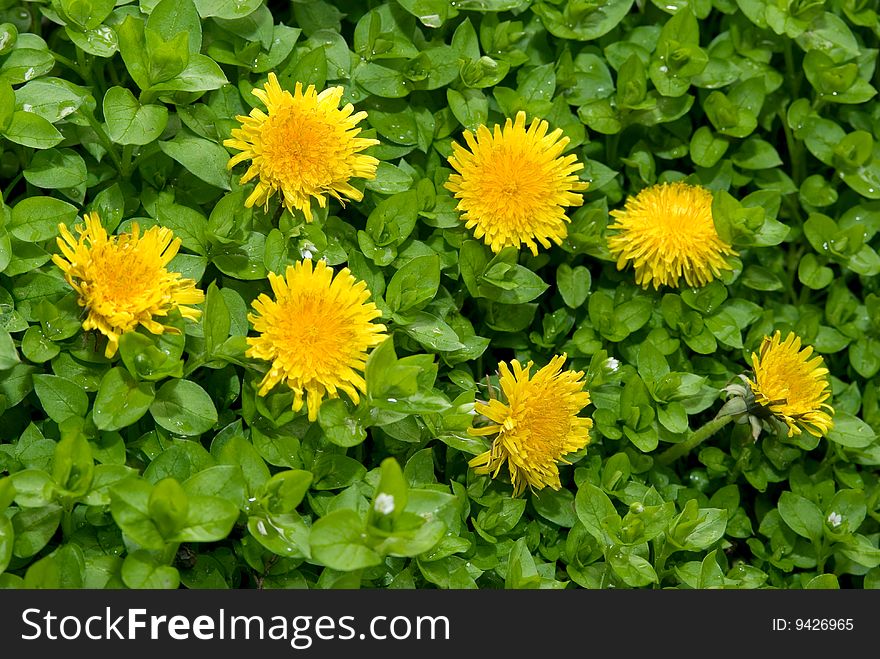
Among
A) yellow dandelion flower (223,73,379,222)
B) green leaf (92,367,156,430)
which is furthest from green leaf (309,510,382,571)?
yellow dandelion flower (223,73,379,222)

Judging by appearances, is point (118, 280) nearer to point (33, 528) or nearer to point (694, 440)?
point (33, 528)

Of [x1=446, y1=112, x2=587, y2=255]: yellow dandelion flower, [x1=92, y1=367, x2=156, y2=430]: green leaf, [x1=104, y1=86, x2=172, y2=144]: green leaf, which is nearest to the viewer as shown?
[x1=92, y1=367, x2=156, y2=430]: green leaf

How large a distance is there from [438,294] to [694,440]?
471 millimetres

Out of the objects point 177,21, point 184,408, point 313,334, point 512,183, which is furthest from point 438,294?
point 177,21

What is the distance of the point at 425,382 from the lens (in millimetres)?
1372

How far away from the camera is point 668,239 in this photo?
160 centimetres

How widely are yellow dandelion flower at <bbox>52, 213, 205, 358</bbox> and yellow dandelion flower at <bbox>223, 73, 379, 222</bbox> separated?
0.59 ft

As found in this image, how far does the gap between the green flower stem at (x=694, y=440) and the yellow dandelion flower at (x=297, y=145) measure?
0.65 metres

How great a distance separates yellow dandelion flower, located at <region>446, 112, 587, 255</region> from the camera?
4.87ft

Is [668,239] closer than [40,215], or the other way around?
[40,215]

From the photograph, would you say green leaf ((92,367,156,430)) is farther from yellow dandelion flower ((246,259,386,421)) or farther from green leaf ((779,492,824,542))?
green leaf ((779,492,824,542))

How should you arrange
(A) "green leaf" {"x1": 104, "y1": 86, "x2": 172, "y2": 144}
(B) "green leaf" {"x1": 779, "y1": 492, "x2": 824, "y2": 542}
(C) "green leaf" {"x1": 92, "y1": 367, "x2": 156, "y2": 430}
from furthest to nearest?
(B) "green leaf" {"x1": 779, "y1": 492, "x2": 824, "y2": 542} → (A) "green leaf" {"x1": 104, "y1": 86, "x2": 172, "y2": 144} → (C) "green leaf" {"x1": 92, "y1": 367, "x2": 156, "y2": 430}

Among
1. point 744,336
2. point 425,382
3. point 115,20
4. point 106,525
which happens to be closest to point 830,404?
point 744,336
